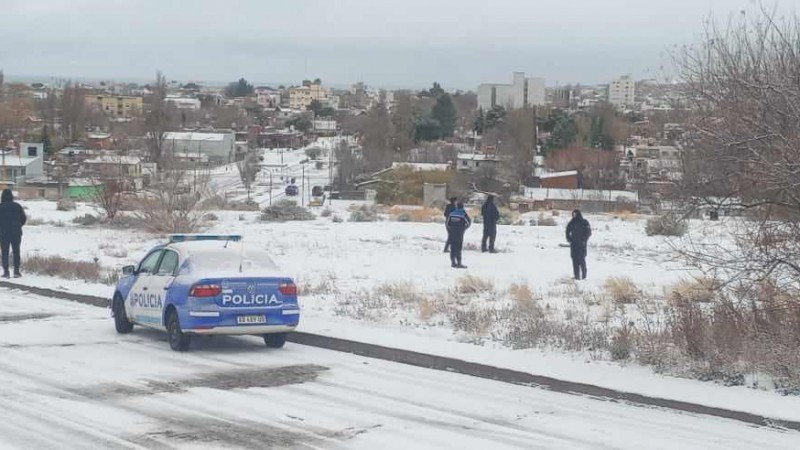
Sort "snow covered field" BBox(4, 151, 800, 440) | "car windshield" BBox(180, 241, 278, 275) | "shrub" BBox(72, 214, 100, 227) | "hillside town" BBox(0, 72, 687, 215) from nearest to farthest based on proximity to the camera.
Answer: "snow covered field" BBox(4, 151, 800, 440) → "car windshield" BBox(180, 241, 278, 275) → "shrub" BBox(72, 214, 100, 227) → "hillside town" BBox(0, 72, 687, 215)

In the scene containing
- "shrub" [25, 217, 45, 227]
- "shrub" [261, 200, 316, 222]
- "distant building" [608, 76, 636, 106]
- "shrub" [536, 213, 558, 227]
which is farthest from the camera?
"shrub" [261, 200, 316, 222]

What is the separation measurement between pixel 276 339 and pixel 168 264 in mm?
1948

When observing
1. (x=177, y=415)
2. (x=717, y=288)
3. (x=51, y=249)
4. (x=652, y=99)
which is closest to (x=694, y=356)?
(x=717, y=288)

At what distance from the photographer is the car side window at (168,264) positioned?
15211 mm

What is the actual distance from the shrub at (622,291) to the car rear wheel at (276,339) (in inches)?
283

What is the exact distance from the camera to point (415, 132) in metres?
135

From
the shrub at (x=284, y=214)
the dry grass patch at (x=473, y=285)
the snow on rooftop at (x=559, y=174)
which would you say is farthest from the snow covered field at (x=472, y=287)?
the snow on rooftop at (x=559, y=174)

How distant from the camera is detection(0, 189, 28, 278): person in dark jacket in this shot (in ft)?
78.6

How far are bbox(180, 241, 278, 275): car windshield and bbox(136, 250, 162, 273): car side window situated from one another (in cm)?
72

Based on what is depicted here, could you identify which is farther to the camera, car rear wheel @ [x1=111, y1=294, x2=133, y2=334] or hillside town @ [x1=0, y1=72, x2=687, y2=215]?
hillside town @ [x1=0, y1=72, x2=687, y2=215]

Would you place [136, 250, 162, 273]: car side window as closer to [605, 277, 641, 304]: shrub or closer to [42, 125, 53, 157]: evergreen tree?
[605, 277, 641, 304]: shrub

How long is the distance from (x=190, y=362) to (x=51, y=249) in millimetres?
20603

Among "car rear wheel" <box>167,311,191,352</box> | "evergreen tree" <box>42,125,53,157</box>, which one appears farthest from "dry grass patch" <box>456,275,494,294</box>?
"evergreen tree" <box>42,125,53,157</box>

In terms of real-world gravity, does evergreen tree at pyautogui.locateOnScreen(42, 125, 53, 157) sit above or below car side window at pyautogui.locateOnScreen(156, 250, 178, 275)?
above
